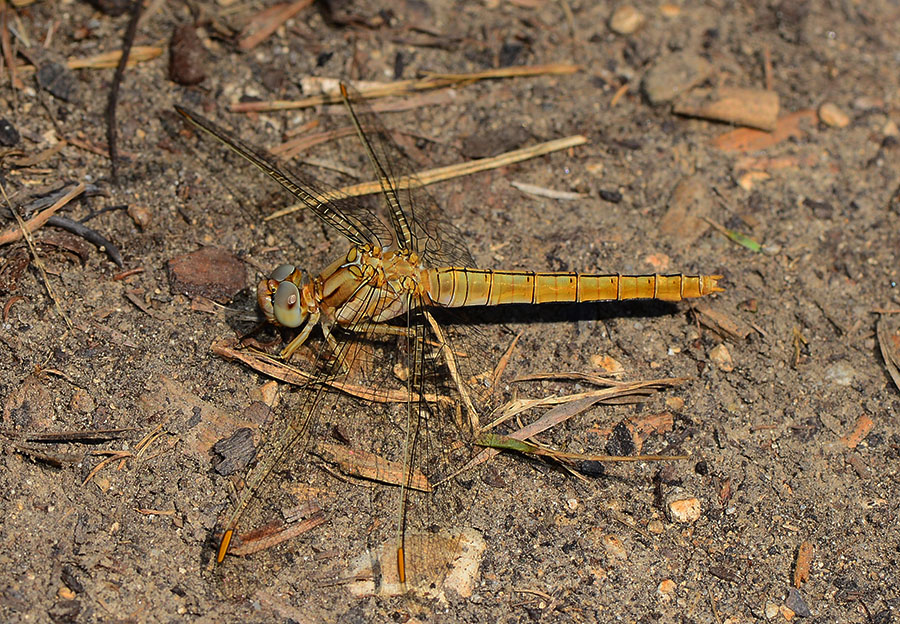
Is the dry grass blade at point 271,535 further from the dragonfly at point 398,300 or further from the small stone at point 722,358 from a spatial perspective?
the small stone at point 722,358

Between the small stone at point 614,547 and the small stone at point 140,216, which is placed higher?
the small stone at point 140,216

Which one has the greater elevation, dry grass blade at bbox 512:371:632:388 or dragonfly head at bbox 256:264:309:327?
dragonfly head at bbox 256:264:309:327

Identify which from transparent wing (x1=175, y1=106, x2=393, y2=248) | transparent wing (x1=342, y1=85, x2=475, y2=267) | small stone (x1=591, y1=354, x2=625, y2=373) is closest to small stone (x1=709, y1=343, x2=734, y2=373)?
small stone (x1=591, y1=354, x2=625, y2=373)

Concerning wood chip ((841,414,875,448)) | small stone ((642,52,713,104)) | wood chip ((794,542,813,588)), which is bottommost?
wood chip ((794,542,813,588))

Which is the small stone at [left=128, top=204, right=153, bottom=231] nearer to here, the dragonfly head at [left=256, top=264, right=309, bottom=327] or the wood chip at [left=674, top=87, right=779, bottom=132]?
the dragonfly head at [left=256, top=264, right=309, bottom=327]

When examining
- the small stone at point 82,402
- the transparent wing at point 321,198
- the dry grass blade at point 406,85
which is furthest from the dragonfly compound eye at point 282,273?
the dry grass blade at point 406,85

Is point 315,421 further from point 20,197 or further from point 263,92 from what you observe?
point 263,92

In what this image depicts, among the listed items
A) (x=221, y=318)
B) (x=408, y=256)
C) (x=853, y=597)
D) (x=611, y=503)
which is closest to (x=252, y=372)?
(x=221, y=318)
